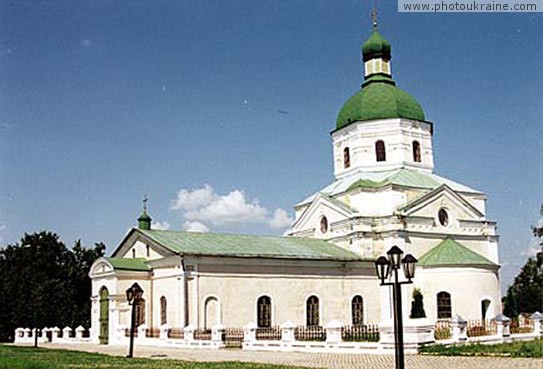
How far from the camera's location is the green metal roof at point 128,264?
32.7m

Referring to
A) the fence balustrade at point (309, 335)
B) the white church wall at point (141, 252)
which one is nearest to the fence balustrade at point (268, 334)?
the fence balustrade at point (309, 335)

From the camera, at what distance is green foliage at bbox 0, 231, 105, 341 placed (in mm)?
36272

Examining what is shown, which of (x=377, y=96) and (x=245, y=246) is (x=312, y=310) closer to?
(x=245, y=246)

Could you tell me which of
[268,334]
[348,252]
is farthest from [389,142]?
[268,334]

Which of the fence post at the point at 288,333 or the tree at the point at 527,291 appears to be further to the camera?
the tree at the point at 527,291

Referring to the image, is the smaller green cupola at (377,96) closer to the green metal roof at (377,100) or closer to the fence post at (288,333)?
the green metal roof at (377,100)

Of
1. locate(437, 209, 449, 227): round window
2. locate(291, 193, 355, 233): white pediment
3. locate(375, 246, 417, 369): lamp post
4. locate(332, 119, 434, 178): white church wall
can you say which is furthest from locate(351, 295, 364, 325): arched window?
locate(375, 246, 417, 369): lamp post

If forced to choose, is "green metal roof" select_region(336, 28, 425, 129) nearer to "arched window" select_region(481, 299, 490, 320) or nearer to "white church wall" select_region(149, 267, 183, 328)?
"arched window" select_region(481, 299, 490, 320)

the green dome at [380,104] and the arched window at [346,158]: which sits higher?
the green dome at [380,104]

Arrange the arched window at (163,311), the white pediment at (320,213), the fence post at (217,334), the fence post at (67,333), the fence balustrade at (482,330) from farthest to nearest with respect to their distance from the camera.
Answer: the white pediment at (320,213) < the fence post at (67,333) < the arched window at (163,311) < the fence balustrade at (482,330) < the fence post at (217,334)

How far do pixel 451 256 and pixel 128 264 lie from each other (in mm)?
15950

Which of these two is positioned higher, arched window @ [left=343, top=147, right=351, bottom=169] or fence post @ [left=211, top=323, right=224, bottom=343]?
arched window @ [left=343, top=147, right=351, bottom=169]

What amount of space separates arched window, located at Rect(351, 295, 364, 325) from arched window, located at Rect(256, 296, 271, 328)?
16.1ft

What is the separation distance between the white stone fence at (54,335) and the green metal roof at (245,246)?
6069 mm
